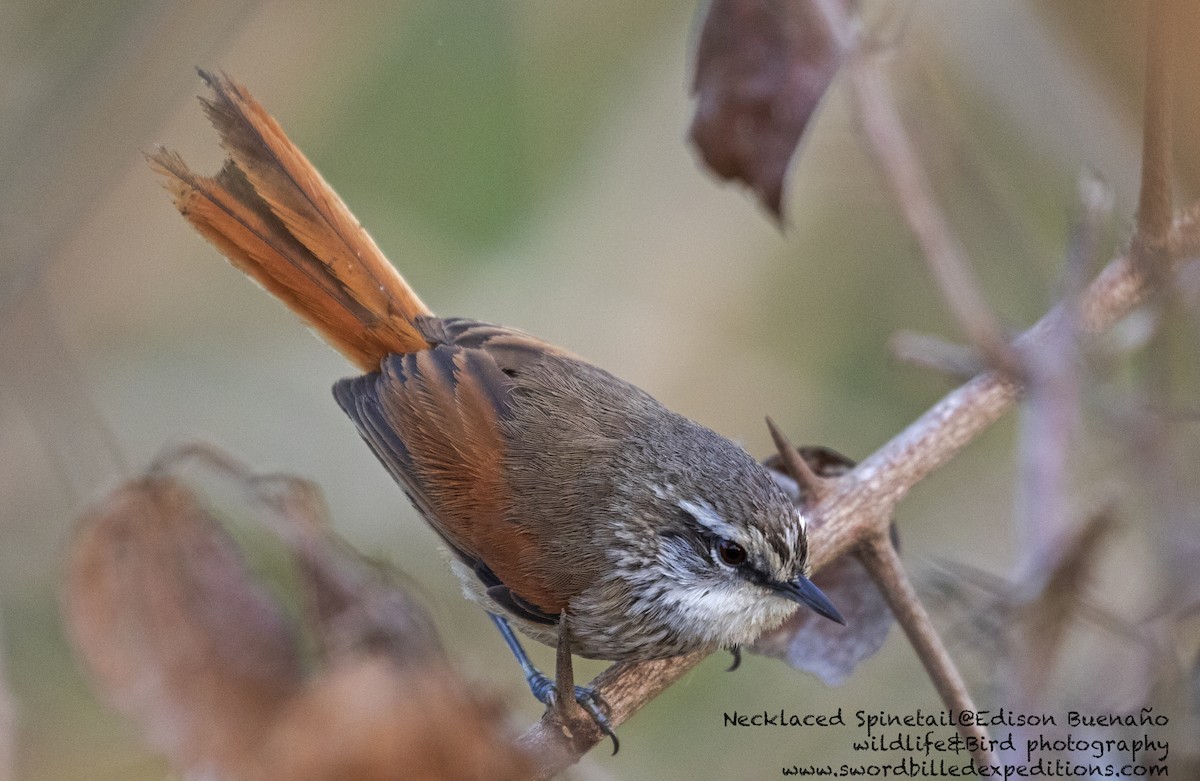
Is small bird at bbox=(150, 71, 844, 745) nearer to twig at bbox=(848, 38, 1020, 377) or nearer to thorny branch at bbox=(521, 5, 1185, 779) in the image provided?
thorny branch at bbox=(521, 5, 1185, 779)

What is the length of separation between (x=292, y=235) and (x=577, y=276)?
7.31 ft

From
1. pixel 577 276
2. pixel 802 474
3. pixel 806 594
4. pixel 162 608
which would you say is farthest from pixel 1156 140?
pixel 577 276

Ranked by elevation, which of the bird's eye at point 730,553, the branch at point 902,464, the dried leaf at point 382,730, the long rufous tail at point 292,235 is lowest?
the branch at point 902,464

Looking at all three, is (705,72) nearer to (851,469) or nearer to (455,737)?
(851,469)

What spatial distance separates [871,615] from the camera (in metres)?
3.25

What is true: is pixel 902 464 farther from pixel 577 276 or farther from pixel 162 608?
pixel 577 276

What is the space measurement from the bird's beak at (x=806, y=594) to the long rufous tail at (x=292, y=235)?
4.87 feet

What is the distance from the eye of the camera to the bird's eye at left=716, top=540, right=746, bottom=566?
9.93ft

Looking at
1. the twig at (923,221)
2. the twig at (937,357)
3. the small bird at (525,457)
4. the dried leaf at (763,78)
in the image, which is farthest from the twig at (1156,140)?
the small bird at (525,457)

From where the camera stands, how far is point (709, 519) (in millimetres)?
3062

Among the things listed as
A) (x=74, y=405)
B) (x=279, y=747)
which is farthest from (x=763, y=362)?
(x=279, y=747)

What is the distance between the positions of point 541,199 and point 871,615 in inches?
122

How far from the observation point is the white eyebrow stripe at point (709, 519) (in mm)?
3021

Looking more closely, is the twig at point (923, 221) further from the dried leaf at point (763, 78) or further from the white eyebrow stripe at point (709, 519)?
the white eyebrow stripe at point (709, 519)
